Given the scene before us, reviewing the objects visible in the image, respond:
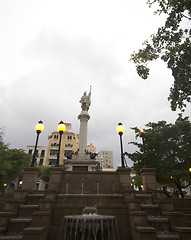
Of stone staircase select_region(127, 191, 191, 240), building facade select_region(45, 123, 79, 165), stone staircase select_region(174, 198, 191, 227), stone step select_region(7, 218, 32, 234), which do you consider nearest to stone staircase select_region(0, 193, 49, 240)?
stone step select_region(7, 218, 32, 234)

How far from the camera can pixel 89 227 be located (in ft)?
18.7

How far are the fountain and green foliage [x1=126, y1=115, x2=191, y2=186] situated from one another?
15.7 metres

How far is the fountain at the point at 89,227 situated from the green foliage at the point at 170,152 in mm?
15694

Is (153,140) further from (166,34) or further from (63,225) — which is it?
(63,225)

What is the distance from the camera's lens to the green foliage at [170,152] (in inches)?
770

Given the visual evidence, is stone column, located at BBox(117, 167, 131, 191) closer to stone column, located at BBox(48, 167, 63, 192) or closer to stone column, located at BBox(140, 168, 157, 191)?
stone column, located at BBox(140, 168, 157, 191)

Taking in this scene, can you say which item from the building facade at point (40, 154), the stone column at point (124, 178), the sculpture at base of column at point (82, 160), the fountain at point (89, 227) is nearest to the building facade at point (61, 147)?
the building facade at point (40, 154)

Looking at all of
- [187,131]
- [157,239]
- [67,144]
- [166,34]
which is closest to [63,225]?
[157,239]

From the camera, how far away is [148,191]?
376 inches

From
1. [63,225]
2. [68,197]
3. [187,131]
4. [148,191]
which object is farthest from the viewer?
[187,131]

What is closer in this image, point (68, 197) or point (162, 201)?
point (162, 201)

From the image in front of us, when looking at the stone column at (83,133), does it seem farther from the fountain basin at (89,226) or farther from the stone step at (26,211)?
the fountain basin at (89,226)

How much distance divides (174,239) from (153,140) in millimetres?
16939

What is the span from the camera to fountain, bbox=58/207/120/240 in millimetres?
5687
